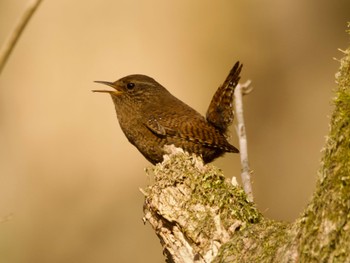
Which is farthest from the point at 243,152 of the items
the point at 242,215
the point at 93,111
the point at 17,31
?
the point at 93,111

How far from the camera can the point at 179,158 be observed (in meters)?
3.31

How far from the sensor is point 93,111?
654cm

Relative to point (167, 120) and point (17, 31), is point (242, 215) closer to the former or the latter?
point (17, 31)

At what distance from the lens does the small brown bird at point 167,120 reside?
4.96 meters

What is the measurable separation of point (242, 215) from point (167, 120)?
224 cm

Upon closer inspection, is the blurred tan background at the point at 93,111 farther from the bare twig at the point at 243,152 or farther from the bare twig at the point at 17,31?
the bare twig at the point at 17,31

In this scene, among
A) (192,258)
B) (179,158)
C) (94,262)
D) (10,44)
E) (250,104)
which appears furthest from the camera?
(250,104)

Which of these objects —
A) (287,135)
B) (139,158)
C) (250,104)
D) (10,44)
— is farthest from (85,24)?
(10,44)

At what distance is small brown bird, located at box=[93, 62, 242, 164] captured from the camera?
496 centimetres

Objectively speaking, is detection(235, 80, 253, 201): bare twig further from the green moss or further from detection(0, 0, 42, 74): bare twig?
detection(0, 0, 42, 74): bare twig

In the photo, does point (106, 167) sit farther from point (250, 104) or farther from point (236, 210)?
point (236, 210)

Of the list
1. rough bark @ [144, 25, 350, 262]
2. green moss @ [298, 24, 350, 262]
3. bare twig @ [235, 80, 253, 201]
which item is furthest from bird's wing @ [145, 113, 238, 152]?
green moss @ [298, 24, 350, 262]

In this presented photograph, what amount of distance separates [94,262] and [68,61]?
1.79 m

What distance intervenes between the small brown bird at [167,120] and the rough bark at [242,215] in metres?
1.47
